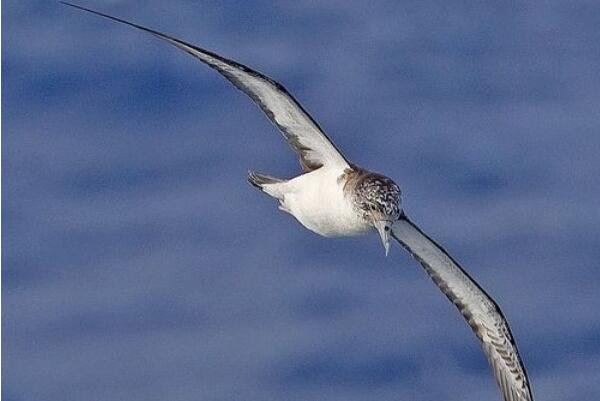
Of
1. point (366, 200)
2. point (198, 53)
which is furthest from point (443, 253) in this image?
point (198, 53)

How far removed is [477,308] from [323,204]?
5742 mm

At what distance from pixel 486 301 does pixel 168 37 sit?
10.0 metres

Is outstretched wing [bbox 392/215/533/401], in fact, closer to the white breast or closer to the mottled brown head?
the white breast

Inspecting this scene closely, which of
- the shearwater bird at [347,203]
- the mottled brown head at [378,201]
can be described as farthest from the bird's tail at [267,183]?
the mottled brown head at [378,201]

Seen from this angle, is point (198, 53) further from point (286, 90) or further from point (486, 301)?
point (486, 301)

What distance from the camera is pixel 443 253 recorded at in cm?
3112

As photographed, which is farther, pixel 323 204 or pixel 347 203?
pixel 323 204

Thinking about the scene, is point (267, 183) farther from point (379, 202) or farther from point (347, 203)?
point (379, 202)

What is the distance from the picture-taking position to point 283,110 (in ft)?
95.0

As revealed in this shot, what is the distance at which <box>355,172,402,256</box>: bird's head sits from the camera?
1042 inches

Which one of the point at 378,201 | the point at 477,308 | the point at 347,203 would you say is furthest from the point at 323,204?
the point at 477,308

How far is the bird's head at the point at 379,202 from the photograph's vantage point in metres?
26.5

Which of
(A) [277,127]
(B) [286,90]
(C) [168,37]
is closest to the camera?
(C) [168,37]

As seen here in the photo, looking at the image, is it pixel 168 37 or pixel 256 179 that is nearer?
pixel 168 37
